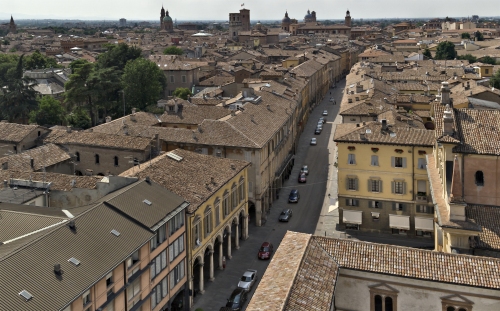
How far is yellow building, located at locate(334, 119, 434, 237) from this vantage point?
4556cm

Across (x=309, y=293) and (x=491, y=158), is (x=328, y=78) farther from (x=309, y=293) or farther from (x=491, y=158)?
(x=309, y=293)

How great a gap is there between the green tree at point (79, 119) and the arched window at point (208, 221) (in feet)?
144

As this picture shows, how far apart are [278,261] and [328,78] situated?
346 feet

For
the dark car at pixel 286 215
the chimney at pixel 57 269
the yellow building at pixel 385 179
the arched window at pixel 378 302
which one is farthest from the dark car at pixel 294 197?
the chimney at pixel 57 269

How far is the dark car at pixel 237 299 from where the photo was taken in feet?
116

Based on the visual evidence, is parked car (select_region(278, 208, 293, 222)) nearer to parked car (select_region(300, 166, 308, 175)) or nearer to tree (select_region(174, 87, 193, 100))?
parked car (select_region(300, 166, 308, 175))

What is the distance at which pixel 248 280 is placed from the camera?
125ft

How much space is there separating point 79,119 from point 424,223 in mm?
50062

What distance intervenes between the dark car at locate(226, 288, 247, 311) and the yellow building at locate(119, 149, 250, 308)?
261 cm

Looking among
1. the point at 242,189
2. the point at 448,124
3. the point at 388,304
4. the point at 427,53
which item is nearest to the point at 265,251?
the point at 242,189

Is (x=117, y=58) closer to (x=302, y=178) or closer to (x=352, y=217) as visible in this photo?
(x=302, y=178)

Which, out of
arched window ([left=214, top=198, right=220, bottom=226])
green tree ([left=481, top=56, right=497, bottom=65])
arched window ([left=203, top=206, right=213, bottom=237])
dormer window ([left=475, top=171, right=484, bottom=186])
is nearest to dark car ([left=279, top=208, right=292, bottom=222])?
arched window ([left=214, top=198, right=220, bottom=226])

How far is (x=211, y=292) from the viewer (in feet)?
125

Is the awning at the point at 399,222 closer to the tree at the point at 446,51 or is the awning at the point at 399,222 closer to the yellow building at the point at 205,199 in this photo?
the yellow building at the point at 205,199
